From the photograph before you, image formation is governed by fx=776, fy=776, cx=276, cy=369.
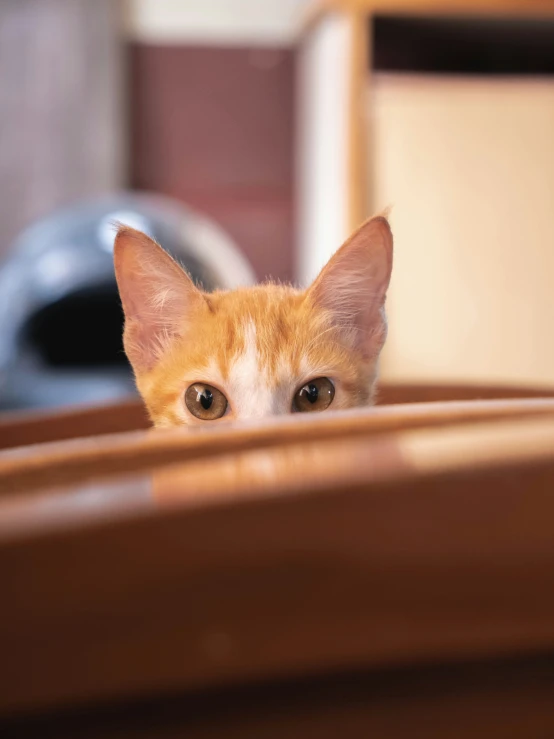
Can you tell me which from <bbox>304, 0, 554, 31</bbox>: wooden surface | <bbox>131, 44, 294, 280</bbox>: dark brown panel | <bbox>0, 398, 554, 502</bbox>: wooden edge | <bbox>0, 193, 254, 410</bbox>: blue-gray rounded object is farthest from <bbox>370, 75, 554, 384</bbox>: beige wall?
<bbox>0, 398, 554, 502</bbox>: wooden edge

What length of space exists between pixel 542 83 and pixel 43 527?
6.55ft

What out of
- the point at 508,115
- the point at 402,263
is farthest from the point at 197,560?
the point at 508,115

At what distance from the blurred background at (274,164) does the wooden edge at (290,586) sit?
1447 mm

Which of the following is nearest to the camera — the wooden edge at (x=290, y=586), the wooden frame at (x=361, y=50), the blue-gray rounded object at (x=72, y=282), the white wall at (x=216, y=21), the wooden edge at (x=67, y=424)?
the wooden edge at (x=290, y=586)

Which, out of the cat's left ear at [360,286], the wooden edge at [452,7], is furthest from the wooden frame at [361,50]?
the cat's left ear at [360,286]

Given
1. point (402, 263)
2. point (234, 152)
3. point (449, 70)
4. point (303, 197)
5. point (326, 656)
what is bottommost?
point (326, 656)

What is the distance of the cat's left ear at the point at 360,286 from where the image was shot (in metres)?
0.75

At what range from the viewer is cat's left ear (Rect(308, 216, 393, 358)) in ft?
2.45

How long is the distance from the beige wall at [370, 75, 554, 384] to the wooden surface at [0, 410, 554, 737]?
1.67m

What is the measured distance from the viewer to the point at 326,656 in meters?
0.24

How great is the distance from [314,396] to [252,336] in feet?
0.29

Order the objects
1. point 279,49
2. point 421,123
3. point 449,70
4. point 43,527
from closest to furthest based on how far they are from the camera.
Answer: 1. point 43,527
2. point 421,123
3. point 449,70
4. point 279,49

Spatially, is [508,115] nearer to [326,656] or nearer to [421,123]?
[421,123]

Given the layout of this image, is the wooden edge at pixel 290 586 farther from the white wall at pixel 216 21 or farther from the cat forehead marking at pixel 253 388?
the white wall at pixel 216 21
